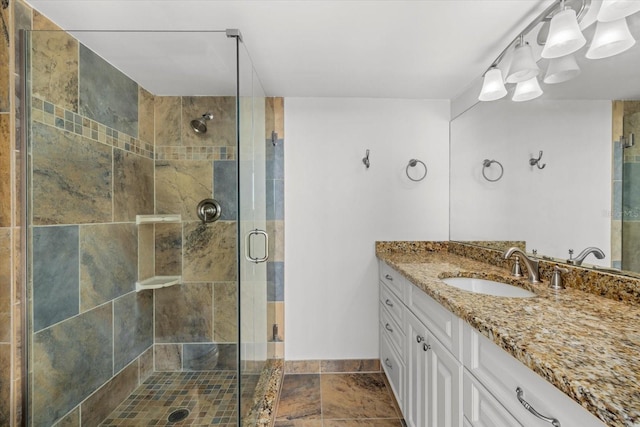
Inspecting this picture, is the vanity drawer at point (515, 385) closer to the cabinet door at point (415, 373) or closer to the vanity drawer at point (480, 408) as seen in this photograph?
the vanity drawer at point (480, 408)

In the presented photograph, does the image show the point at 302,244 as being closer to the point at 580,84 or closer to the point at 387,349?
the point at 387,349

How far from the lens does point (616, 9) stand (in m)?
1.05

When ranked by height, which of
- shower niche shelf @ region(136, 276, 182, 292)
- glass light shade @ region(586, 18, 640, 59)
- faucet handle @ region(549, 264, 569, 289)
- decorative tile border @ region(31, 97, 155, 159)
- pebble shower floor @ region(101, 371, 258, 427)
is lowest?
pebble shower floor @ region(101, 371, 258, 427)

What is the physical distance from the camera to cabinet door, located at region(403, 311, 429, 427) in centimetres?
139

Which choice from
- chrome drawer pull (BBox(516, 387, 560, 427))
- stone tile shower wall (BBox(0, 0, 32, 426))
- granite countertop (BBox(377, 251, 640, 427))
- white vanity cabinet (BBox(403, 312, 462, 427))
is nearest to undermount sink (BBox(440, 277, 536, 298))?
granite countertop (BBox(377, 251, 640, 427))

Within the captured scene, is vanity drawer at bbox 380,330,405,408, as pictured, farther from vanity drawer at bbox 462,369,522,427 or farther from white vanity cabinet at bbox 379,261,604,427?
vanity drawer at bbox 462,369,522,427

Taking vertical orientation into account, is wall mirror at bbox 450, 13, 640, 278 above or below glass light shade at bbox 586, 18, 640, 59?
below

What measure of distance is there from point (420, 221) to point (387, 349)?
1017mm

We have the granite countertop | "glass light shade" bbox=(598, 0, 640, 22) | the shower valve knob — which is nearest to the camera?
the granite countertop

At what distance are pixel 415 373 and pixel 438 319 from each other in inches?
18.4

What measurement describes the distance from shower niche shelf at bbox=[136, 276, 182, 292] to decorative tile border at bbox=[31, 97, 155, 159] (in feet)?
2.53

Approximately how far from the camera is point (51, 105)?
140 centimetres

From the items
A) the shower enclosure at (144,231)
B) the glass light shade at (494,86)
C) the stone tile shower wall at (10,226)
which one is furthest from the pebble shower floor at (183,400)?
the glass light shade at (494,86)

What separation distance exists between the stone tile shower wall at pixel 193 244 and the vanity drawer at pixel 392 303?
97 centimetres
